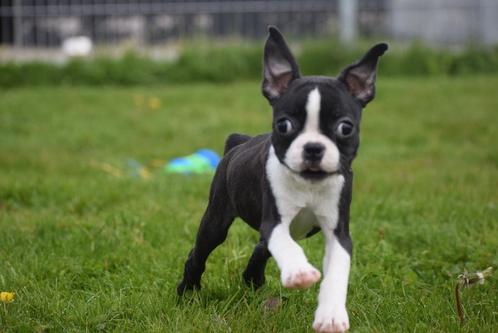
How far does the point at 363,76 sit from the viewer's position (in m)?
3.12

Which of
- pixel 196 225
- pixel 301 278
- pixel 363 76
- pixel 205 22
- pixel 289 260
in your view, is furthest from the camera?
pixel 205 22

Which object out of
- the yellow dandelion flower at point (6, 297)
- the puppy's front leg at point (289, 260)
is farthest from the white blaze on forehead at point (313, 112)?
the yellow dandelion flower at point (6, 297)

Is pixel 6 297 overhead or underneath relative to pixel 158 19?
underneath

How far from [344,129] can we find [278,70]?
1.38ft

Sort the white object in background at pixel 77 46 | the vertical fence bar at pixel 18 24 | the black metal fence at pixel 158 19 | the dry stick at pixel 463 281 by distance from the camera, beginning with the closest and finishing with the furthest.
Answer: the dry stick at pixel 463 281
the white object in background at pixel 77 46
the vertical fence bar at pixel 18 24
the black metal fence at pixel 158 19

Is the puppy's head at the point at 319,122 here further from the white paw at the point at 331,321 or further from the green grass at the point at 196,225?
the green grass at the point at 196,225

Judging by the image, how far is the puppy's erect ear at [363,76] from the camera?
308 centimetres

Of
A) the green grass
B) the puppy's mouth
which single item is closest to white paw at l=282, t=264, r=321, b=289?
the puppy's mouth

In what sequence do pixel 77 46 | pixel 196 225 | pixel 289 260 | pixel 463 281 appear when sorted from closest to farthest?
pixel 289 260 < pixel 463 281 < pixel 196 225 < pixel 77 46

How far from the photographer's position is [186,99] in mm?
10852

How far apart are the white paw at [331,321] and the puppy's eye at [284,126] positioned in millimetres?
638

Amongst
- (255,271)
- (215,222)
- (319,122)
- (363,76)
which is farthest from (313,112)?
(255,271)

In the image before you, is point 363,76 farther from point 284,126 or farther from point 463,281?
point 463,281

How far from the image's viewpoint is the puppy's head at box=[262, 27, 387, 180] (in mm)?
2842
